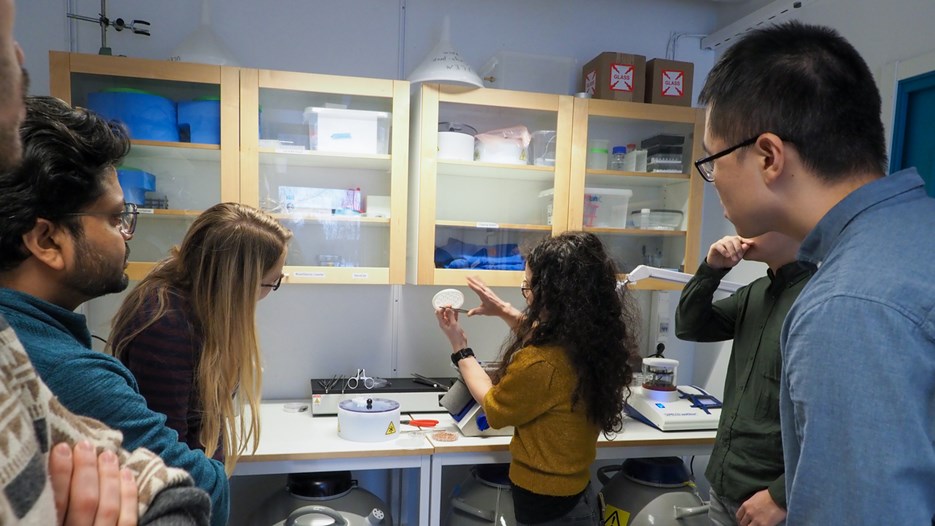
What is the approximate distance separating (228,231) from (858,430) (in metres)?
1.31

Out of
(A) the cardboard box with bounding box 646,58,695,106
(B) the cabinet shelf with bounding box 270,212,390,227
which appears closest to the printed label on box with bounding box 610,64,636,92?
(A) the cardboard box with bounding box 646,58,695,106

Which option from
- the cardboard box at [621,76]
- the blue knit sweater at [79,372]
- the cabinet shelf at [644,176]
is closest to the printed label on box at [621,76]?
the cardboard box at [621,76]

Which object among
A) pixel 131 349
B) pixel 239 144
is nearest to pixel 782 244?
pixel 131 349

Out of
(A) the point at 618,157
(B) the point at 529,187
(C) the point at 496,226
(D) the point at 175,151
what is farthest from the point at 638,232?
(D) the point at 175,151

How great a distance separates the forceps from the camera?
2207 mm

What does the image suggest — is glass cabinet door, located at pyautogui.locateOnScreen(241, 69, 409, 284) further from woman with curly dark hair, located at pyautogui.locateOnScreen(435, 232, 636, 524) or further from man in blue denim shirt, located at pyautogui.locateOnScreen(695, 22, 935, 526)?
man in blue denim shirt, located at pyautogui.locateOnScreen(695, 22, 935, 526)

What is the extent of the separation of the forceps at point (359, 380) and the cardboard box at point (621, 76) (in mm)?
1620

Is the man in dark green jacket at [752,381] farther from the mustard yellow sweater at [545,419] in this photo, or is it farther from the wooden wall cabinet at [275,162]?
the wooden wall cabinet at [275,162]

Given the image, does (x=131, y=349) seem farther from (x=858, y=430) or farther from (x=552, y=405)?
(x=858, y=430)

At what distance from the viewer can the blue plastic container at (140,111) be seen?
1.94 metres

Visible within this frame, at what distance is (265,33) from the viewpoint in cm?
229

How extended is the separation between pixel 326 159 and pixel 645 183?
1.47 m

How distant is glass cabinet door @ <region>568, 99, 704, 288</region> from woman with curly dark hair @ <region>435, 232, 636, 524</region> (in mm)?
740

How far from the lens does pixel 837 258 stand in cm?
70
